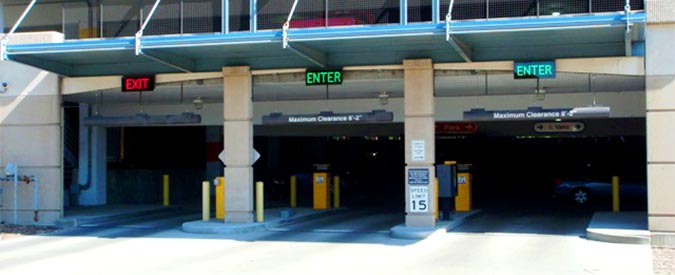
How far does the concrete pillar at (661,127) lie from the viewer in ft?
51.3

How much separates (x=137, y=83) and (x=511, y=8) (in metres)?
8.74

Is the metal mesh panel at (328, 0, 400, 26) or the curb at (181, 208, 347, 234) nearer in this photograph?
the curb at (181, 208, 347, 234)

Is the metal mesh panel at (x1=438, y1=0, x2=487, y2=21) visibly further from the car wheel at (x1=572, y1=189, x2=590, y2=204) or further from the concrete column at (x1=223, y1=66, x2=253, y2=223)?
the car wheel at (x1=572, y1=189, x2=590, y2=204)

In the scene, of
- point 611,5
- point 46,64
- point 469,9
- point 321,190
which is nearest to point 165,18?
point 46,64

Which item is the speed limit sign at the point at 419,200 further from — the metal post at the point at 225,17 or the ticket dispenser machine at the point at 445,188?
the metal post at the point at 225,17

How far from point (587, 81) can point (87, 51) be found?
37.5 ft

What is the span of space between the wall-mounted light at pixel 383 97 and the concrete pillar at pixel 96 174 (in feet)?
30.4

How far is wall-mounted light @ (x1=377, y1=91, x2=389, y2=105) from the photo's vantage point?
22.0m

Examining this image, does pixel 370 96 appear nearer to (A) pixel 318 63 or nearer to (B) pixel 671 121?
(A) pixel 318 63

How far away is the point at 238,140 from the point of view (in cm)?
1861

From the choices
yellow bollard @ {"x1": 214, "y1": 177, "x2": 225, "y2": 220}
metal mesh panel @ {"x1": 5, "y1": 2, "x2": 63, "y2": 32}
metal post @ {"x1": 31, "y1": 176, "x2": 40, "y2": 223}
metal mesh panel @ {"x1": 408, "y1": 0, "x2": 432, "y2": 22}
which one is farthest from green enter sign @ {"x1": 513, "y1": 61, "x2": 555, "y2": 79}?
metal mesh panel @ {"x1": 5, "y1": 2, "x2": 63, "y2": 32}

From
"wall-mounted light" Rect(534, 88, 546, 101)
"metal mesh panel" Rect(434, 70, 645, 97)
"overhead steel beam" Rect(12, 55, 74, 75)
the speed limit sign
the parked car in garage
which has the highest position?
"overhead steel beam" Rect(12, 55, 74, 75)

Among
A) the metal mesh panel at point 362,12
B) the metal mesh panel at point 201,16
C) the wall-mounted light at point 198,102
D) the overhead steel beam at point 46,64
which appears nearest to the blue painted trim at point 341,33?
the overhead steel beam at point 46,64

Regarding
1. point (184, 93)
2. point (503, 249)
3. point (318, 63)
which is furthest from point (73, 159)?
point (503, 249)
